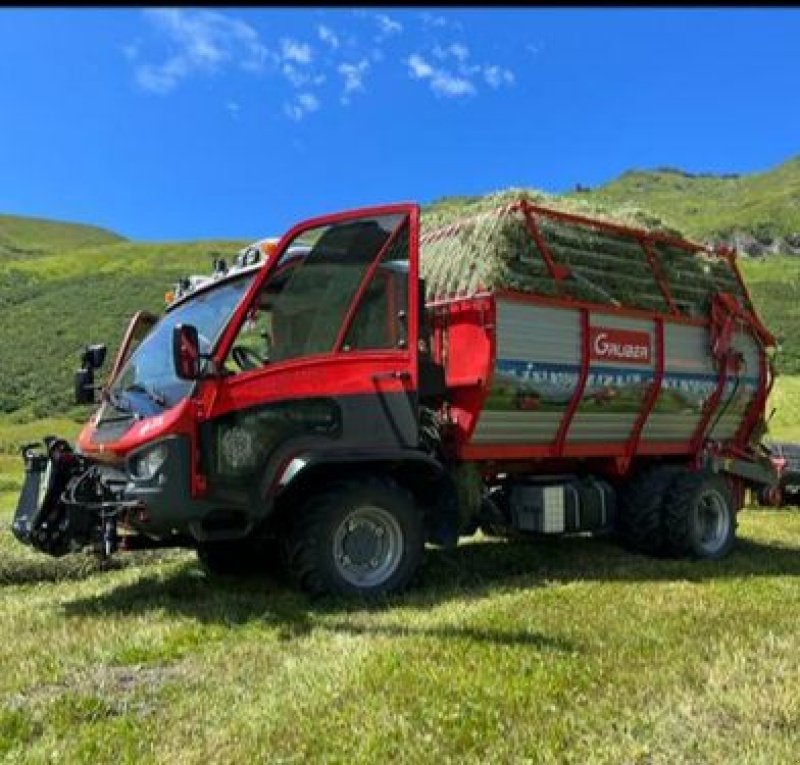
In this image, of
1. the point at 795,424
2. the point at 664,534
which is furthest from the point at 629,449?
the point at 795,424

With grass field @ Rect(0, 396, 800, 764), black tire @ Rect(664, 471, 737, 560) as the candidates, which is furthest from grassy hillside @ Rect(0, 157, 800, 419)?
grass field @ Rect(0, 396, 800, 764)

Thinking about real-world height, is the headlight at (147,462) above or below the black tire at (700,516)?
above

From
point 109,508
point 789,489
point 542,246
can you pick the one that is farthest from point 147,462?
point 789,489

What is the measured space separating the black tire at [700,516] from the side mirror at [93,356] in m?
5.10

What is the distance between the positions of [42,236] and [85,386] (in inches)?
6292

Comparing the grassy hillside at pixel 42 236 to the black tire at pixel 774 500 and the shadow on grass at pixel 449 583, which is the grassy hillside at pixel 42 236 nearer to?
the black tire at pixel 774 500

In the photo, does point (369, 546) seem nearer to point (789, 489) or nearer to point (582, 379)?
point (582, 379)

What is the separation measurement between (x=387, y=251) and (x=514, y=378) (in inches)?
57.0

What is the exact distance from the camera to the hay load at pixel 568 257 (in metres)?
8.69

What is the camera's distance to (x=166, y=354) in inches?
312

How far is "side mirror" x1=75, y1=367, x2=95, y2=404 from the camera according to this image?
28.0 ft

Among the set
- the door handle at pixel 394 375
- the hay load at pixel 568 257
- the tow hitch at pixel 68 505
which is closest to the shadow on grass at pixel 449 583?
the tow hitch at pixel 68 505

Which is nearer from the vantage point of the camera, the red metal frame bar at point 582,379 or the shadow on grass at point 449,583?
the shadow on grass at point 449,583

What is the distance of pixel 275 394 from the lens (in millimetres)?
7543
